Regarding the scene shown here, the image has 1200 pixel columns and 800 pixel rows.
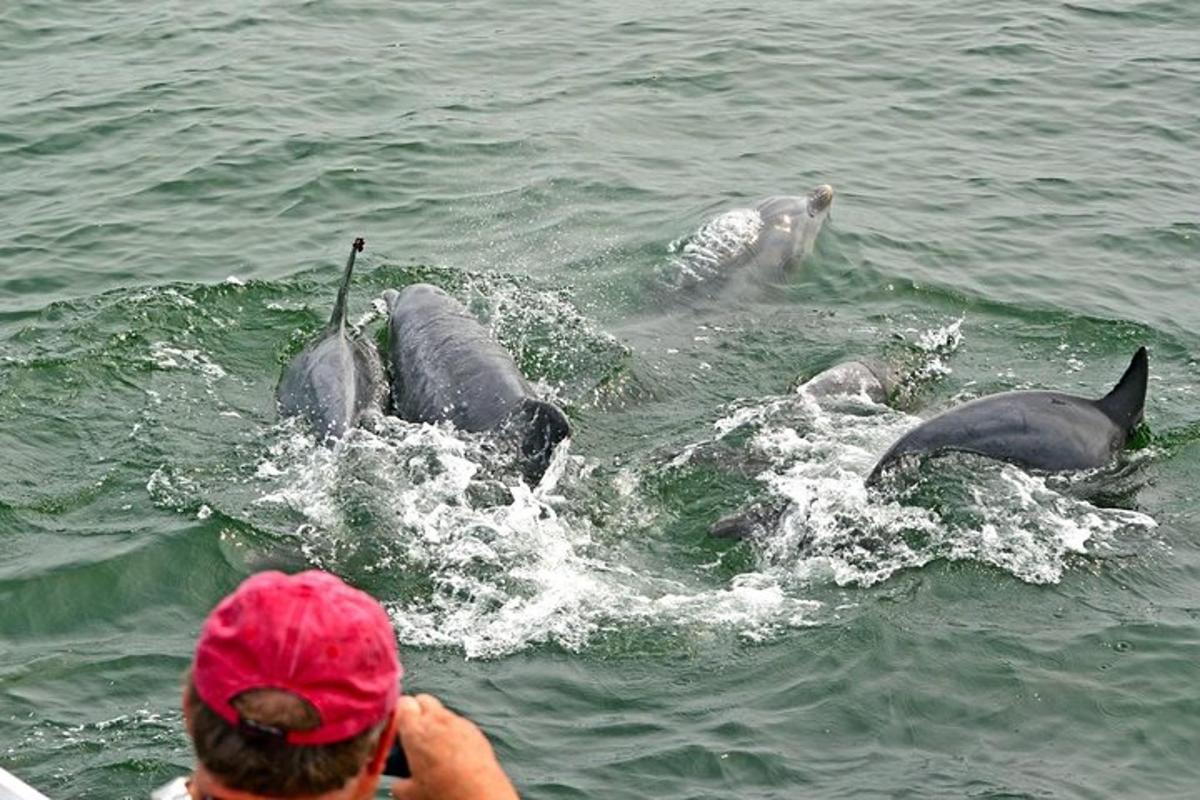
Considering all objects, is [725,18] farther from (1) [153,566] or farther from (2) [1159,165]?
(1) [153,566]

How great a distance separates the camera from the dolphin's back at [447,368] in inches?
361

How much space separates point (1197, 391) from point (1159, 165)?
4462 mm

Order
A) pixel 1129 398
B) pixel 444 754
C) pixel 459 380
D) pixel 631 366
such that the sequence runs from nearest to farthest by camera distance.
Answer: pixel 444 754
pixel 1129 398
pixel 459 380
pixel 631 366

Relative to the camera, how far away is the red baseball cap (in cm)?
267

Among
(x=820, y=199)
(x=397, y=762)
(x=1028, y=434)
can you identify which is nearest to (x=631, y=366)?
(x=1028, y=434)

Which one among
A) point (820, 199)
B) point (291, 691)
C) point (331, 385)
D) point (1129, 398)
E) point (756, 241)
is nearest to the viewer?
point (291, 691)

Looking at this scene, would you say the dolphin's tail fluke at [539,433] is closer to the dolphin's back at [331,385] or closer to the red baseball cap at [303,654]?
the dolphin's back at [331,385]

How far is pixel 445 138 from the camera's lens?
47.7ft

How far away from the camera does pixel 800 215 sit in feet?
42.1

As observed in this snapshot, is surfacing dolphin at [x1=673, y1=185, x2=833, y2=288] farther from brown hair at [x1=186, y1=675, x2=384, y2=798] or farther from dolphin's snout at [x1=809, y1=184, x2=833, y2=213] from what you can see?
brown hair at [x1=186, y1=675, x2=384, y2=798]

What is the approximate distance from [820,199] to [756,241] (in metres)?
0.82

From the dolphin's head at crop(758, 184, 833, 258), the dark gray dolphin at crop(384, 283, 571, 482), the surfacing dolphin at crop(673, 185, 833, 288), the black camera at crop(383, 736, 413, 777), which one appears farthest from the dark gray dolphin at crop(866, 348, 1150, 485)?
the black camera at crop(383, 736, 413, 777)

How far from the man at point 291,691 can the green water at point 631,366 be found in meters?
3.96

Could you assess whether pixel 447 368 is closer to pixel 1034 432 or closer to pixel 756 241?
pixel 1034 432
